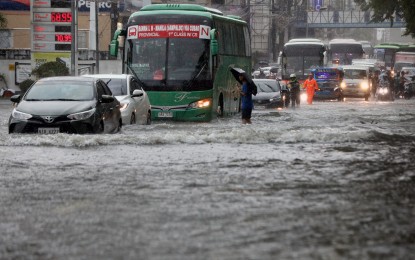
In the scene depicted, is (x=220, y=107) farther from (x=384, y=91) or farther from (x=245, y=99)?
(x=384, y=91)

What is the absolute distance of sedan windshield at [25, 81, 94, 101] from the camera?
20675 mm

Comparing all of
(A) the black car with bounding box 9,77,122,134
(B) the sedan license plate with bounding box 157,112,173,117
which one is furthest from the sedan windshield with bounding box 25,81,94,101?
(B) the sedan license plate with bounding box 157,112,173,117

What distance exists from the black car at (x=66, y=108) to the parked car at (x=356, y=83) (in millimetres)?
38149

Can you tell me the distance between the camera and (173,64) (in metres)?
29.9

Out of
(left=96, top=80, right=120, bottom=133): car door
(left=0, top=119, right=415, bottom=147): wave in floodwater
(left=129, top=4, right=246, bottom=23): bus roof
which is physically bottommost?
(left=0, top=119, right=415, bottom=147): wave in floodwater

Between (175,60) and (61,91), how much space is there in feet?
30.3

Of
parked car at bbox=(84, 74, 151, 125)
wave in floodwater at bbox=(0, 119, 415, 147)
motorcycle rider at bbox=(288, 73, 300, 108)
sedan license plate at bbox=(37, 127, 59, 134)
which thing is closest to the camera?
wave in floodwater at bbox=(0, 119, 415, 147)

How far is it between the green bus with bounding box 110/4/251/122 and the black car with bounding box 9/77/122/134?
7.57m

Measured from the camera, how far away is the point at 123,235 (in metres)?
8.84

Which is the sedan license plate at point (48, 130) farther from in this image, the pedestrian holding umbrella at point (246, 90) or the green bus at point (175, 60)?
the green bus at point (175, 60)

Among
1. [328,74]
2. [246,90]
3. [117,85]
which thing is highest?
[117,85]

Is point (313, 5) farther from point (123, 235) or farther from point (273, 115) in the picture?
point (123, 235)

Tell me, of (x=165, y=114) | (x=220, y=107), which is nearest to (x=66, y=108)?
(x=165, y=114)

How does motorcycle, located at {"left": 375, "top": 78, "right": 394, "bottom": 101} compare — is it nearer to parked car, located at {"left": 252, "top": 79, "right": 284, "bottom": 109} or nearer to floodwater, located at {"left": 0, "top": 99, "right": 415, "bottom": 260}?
parked car, located at {"left": 252, "top": 79, "right": 284, "bottom": 109}
